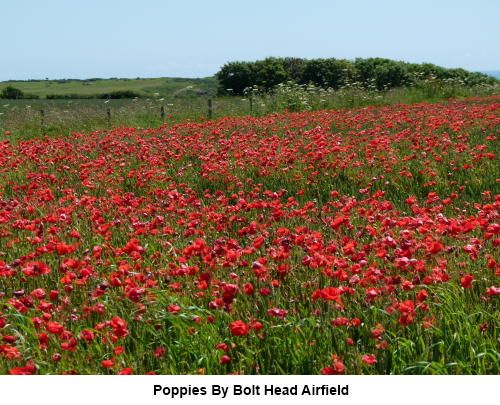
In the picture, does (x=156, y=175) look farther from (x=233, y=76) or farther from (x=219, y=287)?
(x=233, y=76)

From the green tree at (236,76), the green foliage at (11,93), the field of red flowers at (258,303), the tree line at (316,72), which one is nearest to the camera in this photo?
the field of red flowers at (258,303)

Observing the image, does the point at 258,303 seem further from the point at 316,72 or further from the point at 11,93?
the point at 11,93

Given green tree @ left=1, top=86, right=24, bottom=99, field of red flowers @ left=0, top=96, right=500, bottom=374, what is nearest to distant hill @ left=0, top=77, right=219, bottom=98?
green tree @ left=1, top=86, right=24, bottom=99

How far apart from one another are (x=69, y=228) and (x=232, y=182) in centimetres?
253

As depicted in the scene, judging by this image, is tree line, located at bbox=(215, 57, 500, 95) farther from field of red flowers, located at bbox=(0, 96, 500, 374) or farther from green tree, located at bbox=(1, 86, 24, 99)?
field of red flowers, located at bbox=(0, 96, 500, 374)

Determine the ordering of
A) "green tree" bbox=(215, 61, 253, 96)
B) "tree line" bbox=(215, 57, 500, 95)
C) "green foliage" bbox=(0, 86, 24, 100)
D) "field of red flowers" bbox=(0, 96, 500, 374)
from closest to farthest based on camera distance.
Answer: "field of red flowers" bbox=(0, 96, 500, 374)
"tree line" bbox=(215, 57, 500, 95)
"green tree" bbox=(215, 61, 253, 96)
"green foliage" bbox=(0, 86, 24, 100)

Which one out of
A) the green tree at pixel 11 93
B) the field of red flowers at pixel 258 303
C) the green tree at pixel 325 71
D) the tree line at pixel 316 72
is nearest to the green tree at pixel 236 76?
the tree line at pixel 316 72

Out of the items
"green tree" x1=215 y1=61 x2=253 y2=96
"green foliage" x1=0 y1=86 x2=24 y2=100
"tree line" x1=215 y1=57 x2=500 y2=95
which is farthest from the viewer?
"green foliage" x1=0 y1=86 x2=24 y2=100

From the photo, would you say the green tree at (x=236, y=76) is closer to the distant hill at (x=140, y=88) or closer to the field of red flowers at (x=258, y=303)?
the distant hill at (x=140, y=88)

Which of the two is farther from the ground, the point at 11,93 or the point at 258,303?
the point at 11,93

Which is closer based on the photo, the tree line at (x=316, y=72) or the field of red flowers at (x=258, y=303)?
the field of red flowers at (x=258, y=303)

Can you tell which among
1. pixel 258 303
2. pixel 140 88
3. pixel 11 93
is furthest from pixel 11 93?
pixel 258 303

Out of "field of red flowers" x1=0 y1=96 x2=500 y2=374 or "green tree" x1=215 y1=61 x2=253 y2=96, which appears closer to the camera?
"field of red flowers" x1=0 y1=96 x2=500 y2=374

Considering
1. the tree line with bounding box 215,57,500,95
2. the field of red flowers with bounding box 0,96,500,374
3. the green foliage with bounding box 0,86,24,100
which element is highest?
the tree line with bounding box 215,57,500,95
